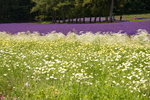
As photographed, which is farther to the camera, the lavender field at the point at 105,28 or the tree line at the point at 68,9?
the tree line at the point at 68,9

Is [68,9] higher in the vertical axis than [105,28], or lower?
higher

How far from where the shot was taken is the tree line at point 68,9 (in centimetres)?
4408

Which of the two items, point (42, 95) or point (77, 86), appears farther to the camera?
point (77, 86)

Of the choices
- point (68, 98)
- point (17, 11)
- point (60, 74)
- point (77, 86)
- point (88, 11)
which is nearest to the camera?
point (68, 98)

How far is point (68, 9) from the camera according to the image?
48.1 m

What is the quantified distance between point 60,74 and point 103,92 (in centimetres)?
174

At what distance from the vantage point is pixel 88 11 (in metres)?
46.7

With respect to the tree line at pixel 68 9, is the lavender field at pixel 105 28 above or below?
below

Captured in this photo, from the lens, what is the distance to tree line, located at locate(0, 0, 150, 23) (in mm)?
44075

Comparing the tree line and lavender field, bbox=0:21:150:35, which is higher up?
the tree line

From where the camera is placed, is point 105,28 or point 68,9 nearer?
point 105,28

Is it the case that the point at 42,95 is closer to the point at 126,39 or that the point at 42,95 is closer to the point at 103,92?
A: the point at 103,92

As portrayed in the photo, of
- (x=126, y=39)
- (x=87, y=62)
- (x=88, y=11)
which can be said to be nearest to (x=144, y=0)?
(x=88, y=11)

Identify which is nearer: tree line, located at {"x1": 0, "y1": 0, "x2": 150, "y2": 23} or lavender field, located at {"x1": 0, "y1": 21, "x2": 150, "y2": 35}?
lavender field, located at {"x1": 0, "y1": 21, "x2": 150, "y2": 35}
